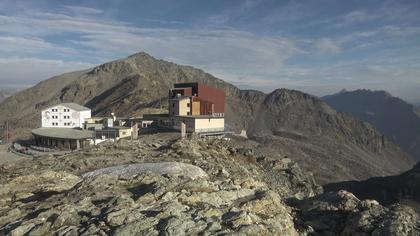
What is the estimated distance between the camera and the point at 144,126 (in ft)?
217

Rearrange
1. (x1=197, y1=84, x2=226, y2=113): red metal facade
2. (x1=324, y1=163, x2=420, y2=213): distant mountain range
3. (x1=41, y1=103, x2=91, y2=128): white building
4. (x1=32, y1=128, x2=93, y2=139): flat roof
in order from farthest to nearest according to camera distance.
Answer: (x1=324, y1=163, x2=420, y2=213): distant mountain range < (x1=41, y1=103, x2=91, y2=128): white building < (x1=197, y1=84, x2=226, y2=113): red metal facade < (x1=32, y1=128, x2=93, y2=139): flat roof

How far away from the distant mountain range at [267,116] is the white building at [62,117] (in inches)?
1853

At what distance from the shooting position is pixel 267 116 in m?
180

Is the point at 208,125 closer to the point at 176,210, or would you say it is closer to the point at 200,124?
the point at 200,124

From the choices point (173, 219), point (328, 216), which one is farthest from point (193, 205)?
point (328, 216)

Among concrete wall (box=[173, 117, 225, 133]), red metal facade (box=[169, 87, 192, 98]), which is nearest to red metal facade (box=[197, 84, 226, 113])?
red metal facade (box=[169, 87, 192, 98])

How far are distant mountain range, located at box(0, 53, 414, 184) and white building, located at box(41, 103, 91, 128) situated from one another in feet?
154

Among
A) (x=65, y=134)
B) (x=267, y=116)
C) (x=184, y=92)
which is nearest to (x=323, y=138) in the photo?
(x=267, y=116)

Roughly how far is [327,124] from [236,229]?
176126mm

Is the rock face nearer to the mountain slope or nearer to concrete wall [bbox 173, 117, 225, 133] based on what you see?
concrete wall [bbox 173, 117, 225, 133]

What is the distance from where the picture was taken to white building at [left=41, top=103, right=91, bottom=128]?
72938mm

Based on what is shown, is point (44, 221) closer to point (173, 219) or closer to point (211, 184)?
point (173, 219)

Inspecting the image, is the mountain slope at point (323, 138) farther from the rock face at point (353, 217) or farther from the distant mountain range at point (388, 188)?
the rock face at point (353, 217)

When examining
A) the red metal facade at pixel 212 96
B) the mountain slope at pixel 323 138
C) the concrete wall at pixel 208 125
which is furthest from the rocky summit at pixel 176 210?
the mountain slope at pixel 323 138
